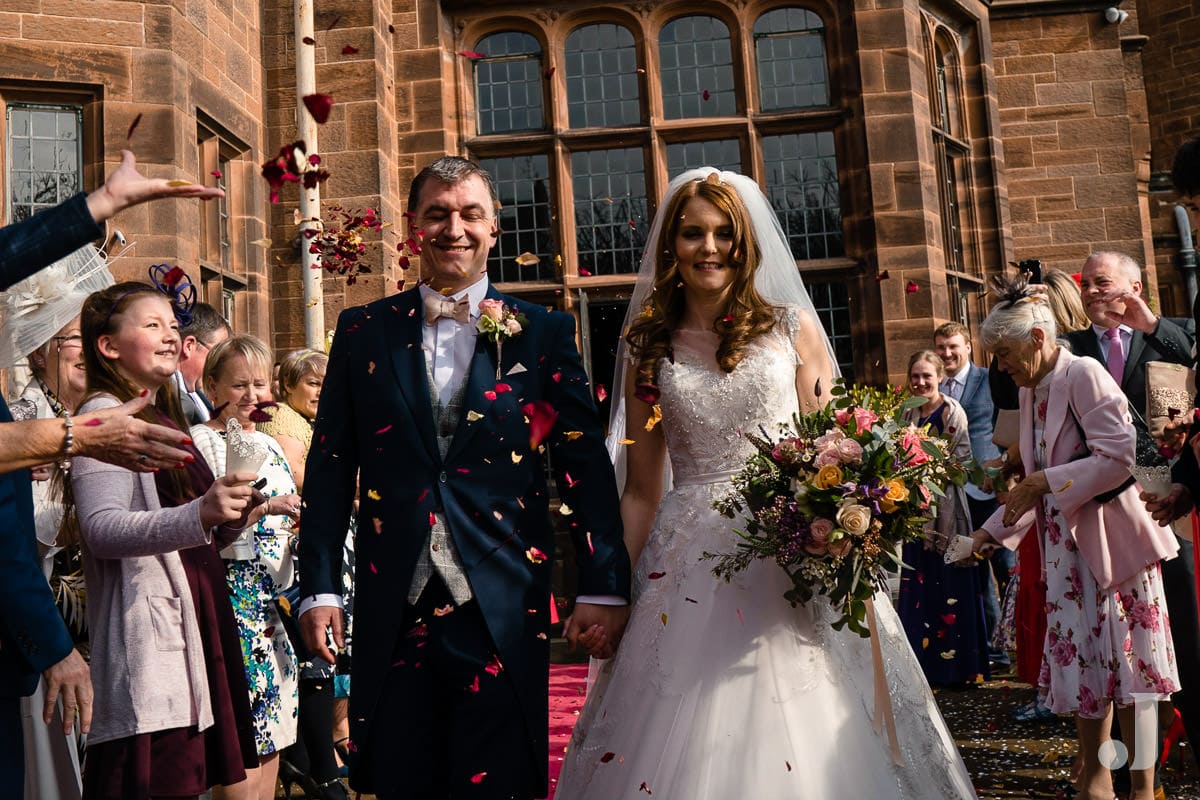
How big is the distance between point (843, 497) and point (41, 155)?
742 cm

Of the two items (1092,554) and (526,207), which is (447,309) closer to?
(1092,554)

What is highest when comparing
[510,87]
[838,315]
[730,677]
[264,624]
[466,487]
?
[510,87]

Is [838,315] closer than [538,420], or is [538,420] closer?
[538,420]

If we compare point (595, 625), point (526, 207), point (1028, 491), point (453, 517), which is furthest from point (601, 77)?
point (453, 517)

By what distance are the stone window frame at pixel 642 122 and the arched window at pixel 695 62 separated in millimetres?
87

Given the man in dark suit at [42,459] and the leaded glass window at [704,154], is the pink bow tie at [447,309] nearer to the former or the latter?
the man in dark suit at [42,459]

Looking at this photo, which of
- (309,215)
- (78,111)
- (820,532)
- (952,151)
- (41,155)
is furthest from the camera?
(952,151)

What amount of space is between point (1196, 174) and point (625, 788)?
8.23 ft

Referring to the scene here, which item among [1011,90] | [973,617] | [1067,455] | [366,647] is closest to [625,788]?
[366,647]

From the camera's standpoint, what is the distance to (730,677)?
12.1ft

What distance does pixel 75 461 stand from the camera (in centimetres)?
352

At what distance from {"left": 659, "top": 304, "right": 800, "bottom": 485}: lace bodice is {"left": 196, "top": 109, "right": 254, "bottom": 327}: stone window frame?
6.55 metres

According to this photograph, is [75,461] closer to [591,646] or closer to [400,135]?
[591,646]

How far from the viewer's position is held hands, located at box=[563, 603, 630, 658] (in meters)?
3.35
